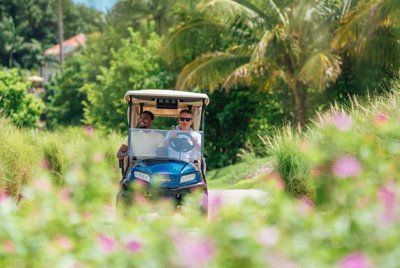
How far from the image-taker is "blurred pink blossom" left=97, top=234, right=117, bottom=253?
10.7ft

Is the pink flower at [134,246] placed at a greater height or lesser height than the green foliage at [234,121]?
greater

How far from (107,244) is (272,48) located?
16.9 meters

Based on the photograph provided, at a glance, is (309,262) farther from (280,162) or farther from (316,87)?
(316,87)

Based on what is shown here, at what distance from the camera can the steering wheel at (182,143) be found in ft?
32.0

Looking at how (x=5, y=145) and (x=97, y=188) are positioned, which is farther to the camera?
(x=5, y=145)

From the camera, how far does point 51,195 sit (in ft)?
12.3

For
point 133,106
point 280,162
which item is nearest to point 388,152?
point 280,162

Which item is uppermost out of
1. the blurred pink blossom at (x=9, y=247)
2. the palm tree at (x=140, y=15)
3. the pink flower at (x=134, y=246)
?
the pink flower at (x=134, y=246)

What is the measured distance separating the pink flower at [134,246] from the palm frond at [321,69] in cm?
1512

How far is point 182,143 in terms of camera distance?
32.2 ft

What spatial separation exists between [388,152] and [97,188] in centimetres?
220

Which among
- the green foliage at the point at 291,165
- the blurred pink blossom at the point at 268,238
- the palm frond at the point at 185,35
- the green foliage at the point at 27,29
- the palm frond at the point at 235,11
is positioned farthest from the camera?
the green foliage at the point at 27,29

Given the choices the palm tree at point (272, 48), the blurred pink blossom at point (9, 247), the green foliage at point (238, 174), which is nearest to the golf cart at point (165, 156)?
the blurred pink blossom at point (9, 247)

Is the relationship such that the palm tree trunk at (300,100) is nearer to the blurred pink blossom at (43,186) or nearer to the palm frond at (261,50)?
the palm frond at (261,50)
